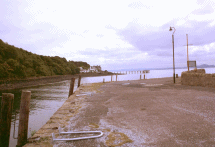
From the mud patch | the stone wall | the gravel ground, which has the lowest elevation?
the mud patch

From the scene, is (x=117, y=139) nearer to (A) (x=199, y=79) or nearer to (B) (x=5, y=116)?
(B) (x=5, y=116)

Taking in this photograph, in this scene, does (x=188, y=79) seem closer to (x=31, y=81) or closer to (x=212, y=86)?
(x=212, y=86)

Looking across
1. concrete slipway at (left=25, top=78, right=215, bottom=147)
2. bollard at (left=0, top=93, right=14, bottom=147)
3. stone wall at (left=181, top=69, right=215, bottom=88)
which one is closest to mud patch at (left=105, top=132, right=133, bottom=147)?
concrete slipway at (left=25, top=78, right=215, bottom=147)

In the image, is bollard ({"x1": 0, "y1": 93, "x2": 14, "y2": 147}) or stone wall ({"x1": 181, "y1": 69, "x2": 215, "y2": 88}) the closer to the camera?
bollard ({"x1": 0, "y1": 93, "x2": 14, "y2": 147})

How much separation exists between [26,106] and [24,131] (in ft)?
2.19

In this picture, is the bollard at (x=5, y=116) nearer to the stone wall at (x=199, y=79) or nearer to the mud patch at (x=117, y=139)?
the mud patch at (x=117, y=139)

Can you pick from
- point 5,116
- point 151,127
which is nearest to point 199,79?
point 151,127

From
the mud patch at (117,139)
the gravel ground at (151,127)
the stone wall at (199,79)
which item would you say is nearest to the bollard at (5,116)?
the gravel ground at (151,127)

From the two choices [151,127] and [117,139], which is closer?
[117,139]

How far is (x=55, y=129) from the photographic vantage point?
4773mm

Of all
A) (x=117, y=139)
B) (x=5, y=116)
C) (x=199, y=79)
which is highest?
(x=199, y=79)

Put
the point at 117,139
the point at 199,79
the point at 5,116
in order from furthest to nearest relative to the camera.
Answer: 1. the point at 199,79
2. the point at 5,116
3. the point at 117,139

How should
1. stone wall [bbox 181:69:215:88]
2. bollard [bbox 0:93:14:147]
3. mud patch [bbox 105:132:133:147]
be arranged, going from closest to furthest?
1. mud patch [bbox 105:132:133:147]
2. bollard [bbox 0:93:14:147]
3. stone wall [bbox 181:69:215:88]

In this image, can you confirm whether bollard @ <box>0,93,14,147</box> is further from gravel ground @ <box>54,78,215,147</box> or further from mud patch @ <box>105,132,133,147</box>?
mud patch @ <box>105,132,133,147</box>
